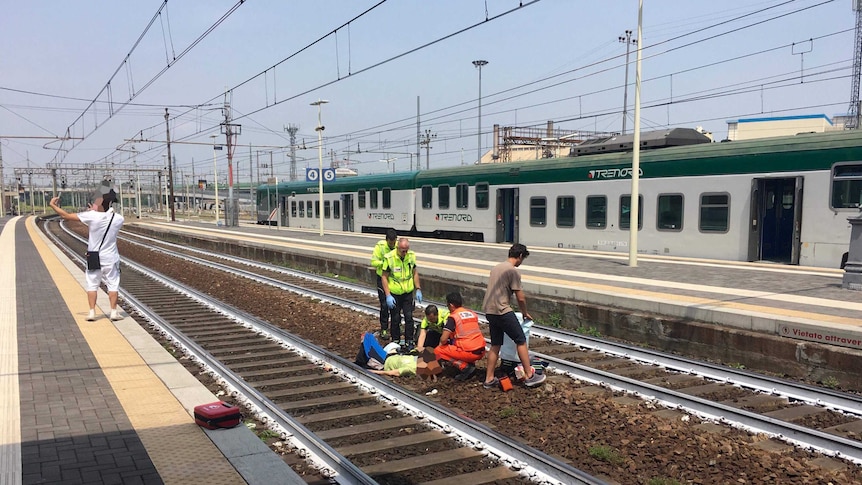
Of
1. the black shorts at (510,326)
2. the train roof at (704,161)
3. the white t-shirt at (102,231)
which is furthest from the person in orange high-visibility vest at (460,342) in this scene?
the train roof at (704,161)

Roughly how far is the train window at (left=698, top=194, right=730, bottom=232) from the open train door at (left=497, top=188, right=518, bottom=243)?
297 inches

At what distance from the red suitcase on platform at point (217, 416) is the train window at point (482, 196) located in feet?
62.2

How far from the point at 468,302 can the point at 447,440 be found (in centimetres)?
831

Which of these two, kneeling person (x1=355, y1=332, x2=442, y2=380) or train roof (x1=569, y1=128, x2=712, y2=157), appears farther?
train roof (x1=569, y1=128, x2=712, y2=157)

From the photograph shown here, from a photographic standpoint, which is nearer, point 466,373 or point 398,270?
point 466,373

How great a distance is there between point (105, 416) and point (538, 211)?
17474 millimetres

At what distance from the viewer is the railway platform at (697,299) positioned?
26.6ft

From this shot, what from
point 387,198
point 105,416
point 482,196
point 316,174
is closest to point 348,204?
point 316,174

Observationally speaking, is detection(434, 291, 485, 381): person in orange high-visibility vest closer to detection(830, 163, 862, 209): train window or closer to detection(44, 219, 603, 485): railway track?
detection(44, 219, 603, 485): railway track

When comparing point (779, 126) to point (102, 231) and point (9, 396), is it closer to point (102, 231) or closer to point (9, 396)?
point (102, 231)

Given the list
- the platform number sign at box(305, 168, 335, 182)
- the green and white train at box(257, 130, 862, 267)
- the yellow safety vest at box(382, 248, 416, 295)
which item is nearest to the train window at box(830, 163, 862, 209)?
the green and white train at box(257, 130, 862, 267)

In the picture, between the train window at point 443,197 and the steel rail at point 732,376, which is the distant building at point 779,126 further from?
the steel rail at point 732,376

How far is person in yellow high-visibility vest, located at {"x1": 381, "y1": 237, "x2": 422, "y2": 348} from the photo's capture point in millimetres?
9312

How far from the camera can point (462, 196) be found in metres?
25.4
